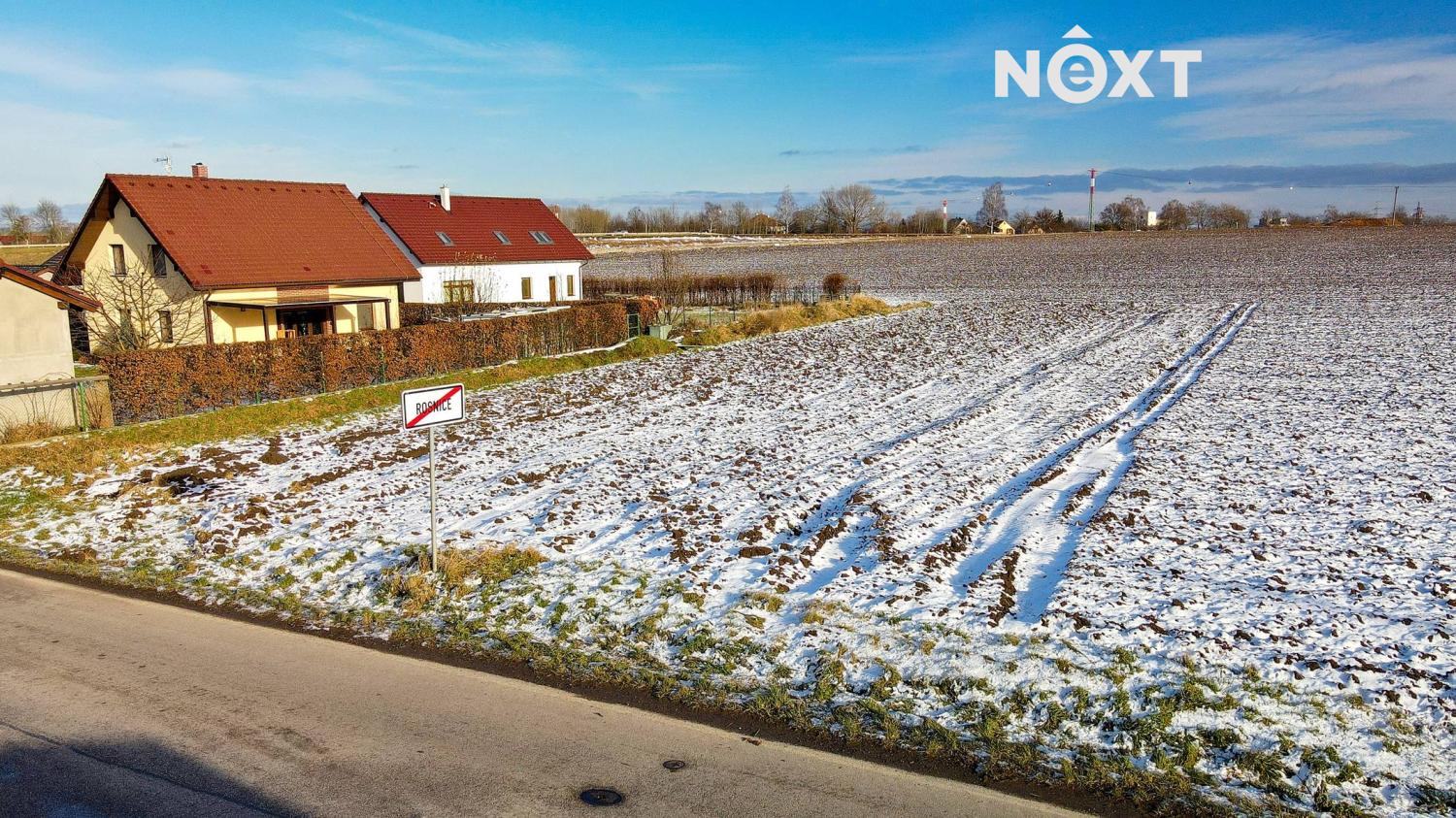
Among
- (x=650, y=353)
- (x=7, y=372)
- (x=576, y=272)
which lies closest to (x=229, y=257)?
(x=7, y=372)

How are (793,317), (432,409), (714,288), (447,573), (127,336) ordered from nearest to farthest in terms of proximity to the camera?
1. (447,573)
2. (432,409)
3. (127,336)
4. (793,317)
5. (714,288)

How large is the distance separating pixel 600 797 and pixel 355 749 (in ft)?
5.90

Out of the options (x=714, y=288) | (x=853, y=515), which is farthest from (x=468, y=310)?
(x=853, y=515)

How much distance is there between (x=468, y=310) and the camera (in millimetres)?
34781

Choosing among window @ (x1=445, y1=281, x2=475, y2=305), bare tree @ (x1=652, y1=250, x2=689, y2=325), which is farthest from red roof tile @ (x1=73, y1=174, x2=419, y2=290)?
bare tree @ (x1=652, y1=250, x2=689, y2=325)

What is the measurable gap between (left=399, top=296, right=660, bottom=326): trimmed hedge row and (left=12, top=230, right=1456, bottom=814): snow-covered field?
11.2 m

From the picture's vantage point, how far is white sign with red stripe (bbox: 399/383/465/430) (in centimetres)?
913

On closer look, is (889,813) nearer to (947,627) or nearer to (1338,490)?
(947,627)

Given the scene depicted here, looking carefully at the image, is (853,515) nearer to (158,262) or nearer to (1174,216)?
(158,262)

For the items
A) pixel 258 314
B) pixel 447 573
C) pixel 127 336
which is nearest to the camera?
pixel 447 573

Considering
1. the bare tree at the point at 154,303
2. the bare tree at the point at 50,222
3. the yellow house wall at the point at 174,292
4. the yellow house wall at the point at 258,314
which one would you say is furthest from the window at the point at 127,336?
the bare tree at the point at 50,222

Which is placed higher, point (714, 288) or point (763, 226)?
point (763, 226)

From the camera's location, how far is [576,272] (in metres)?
45.9

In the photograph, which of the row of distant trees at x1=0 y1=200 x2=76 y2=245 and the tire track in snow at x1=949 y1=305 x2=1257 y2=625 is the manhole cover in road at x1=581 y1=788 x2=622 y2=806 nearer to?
the tire track in snow at x1=949 y1=305 x2=1257 y2=625
